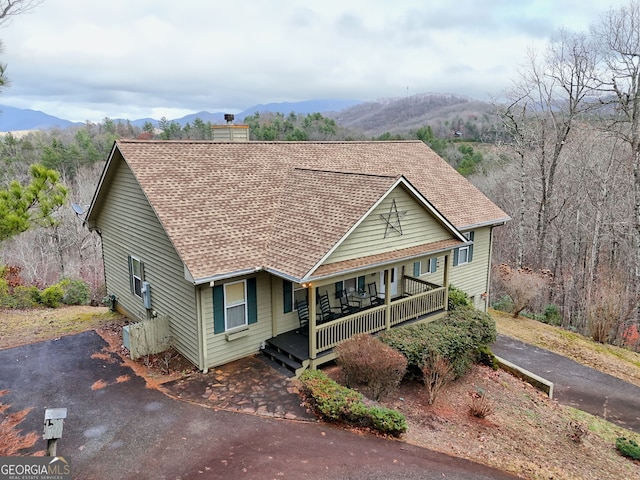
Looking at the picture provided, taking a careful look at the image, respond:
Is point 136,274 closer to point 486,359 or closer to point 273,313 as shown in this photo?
point 273,313

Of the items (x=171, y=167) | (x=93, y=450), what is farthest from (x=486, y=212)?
(x=93, y=450)

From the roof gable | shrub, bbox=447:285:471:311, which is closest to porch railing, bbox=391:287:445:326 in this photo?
shrub, bbox=447:285:471:311

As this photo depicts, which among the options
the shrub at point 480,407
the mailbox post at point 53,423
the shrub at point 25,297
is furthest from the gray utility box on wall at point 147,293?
the shrub at point 480,407

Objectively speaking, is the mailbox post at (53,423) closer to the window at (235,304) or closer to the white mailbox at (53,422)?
the white mailbox at (53,422)

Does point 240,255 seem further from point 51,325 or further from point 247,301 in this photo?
point 51,325

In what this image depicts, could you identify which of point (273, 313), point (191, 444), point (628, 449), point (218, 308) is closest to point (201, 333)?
point (218, 308)

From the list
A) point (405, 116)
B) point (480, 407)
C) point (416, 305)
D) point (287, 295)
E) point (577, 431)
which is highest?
point (405, 116)
